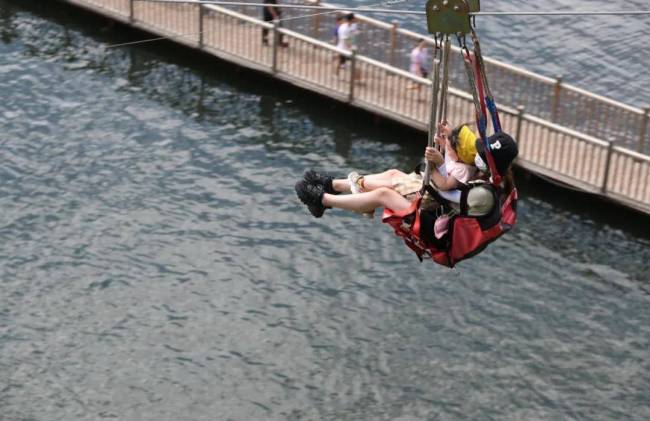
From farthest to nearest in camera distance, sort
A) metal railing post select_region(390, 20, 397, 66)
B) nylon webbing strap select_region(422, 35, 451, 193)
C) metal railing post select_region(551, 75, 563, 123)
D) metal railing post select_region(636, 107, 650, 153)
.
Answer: metal railing post select_region(390, 20, 397, 66)
metal railing post select_region(551, 75, 563, 123)
metal railing post select_region(636, 107, 650, 153)
nylon webbing strap select_region(422, 35, 451, 193)

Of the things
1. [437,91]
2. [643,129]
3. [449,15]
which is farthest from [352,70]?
[437,91]

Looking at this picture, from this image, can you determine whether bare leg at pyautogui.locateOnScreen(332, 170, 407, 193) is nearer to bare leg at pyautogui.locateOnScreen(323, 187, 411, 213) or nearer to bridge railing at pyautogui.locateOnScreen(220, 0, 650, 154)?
bare leg at pyautogui.locateOnScreen(323, 187, 411, 213)

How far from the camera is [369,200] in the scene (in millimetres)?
19125

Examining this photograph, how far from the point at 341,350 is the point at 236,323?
2704 millimetres

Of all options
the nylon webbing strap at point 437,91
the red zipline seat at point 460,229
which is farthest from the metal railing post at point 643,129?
the nylon webbing strap at point 437,91

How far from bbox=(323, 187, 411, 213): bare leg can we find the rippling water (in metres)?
11.0

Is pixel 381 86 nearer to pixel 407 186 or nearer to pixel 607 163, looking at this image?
pixel 607 163

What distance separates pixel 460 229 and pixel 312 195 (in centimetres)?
224

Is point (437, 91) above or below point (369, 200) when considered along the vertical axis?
above

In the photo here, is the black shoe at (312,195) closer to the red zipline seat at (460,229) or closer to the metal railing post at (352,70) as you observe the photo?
the red zipline seat at (460,229)

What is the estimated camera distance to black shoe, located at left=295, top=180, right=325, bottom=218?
19297 millimetres

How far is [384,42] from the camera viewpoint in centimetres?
3975

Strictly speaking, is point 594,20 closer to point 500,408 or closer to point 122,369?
point 500,408

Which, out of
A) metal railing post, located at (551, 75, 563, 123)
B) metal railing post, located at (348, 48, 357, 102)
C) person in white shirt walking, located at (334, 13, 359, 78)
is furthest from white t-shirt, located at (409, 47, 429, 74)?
metal railing post, located at (551, 75, 563, 123)
